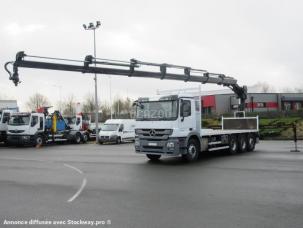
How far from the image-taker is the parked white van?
32844mm

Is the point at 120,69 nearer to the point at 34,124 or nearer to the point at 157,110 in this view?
the point at 157,110

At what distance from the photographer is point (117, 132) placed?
3347 centimetres

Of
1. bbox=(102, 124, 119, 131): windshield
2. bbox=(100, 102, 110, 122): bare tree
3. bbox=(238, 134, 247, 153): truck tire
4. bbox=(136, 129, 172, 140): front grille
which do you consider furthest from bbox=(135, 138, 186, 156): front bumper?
bbox=(100, 102, 110, 122): bare tree

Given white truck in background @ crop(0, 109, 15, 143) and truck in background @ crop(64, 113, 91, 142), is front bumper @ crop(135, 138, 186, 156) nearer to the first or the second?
white truck in background @ crop(0, 109, 15, 143)

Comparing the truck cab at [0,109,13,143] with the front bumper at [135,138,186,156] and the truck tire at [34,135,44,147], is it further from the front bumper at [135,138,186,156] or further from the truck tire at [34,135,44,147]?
the front bumper at [135,138,186,156]

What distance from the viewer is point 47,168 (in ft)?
49.6

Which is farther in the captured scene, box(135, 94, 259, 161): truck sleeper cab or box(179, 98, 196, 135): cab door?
box(179, 98, 196, 135): cab door

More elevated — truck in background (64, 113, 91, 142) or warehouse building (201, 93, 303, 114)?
warehouse building (201, 93, 303, 114)

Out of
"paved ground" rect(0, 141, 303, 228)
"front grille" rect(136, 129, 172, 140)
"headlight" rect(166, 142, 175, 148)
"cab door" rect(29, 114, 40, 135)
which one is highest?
"cab door" rect(29, 114, 40, 135)

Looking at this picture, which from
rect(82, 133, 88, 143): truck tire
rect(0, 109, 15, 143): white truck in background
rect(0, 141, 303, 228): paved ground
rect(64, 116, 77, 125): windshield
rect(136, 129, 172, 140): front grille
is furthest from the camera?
rect(82, 133, 88, 143): truck tire

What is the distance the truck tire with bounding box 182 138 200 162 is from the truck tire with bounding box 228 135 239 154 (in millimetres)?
3393

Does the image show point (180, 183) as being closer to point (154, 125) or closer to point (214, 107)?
point (154, 125)

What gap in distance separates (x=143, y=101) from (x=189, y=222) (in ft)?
33.9

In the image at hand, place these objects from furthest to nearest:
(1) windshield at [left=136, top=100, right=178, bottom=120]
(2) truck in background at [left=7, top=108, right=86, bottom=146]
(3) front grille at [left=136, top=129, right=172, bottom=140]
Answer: (2) truck in background at [left=7, top=108, right=86, bottom=146], (1) windshield at [left=136, top=100, right=178, bottom=120], (3) front grille at [left=136, top=129, right=172, bottom=140]
